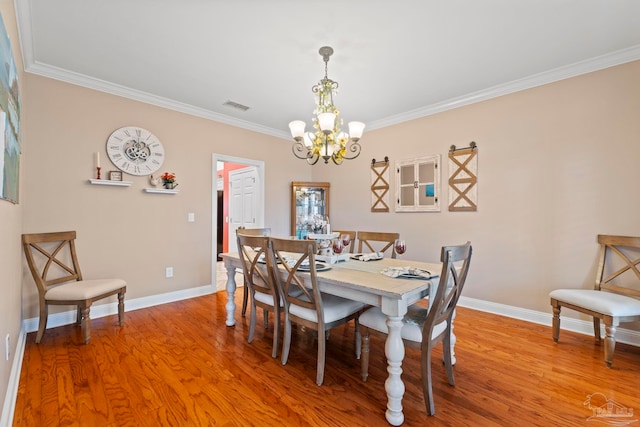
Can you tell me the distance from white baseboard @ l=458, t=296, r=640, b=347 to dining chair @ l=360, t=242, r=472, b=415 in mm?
1769

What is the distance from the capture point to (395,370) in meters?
1.59

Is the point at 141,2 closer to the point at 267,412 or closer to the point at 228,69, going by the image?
the point at 228,69

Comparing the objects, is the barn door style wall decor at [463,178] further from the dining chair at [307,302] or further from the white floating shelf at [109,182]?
the white floating shelf at [109,182]

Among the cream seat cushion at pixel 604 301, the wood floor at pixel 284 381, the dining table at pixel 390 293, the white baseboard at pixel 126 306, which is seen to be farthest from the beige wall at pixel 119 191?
the cream seat cushion at pixel 604 301

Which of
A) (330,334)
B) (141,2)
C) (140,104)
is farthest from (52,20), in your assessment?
(330,334)

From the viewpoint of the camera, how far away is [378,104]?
3.68 meters

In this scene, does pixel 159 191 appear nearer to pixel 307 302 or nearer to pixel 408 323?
pixel 307 302

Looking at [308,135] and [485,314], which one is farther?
[485,314]

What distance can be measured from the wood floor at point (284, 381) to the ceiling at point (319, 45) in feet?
8.47

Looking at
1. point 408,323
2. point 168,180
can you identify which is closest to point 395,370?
point 408,323

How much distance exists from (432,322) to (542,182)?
2354 mm

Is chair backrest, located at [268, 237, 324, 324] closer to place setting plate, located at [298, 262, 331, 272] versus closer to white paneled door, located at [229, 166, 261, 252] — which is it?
place setting plate, located at [298, 262, 331, 272]

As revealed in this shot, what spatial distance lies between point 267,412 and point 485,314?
108 inches

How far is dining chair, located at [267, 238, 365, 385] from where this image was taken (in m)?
1.90
